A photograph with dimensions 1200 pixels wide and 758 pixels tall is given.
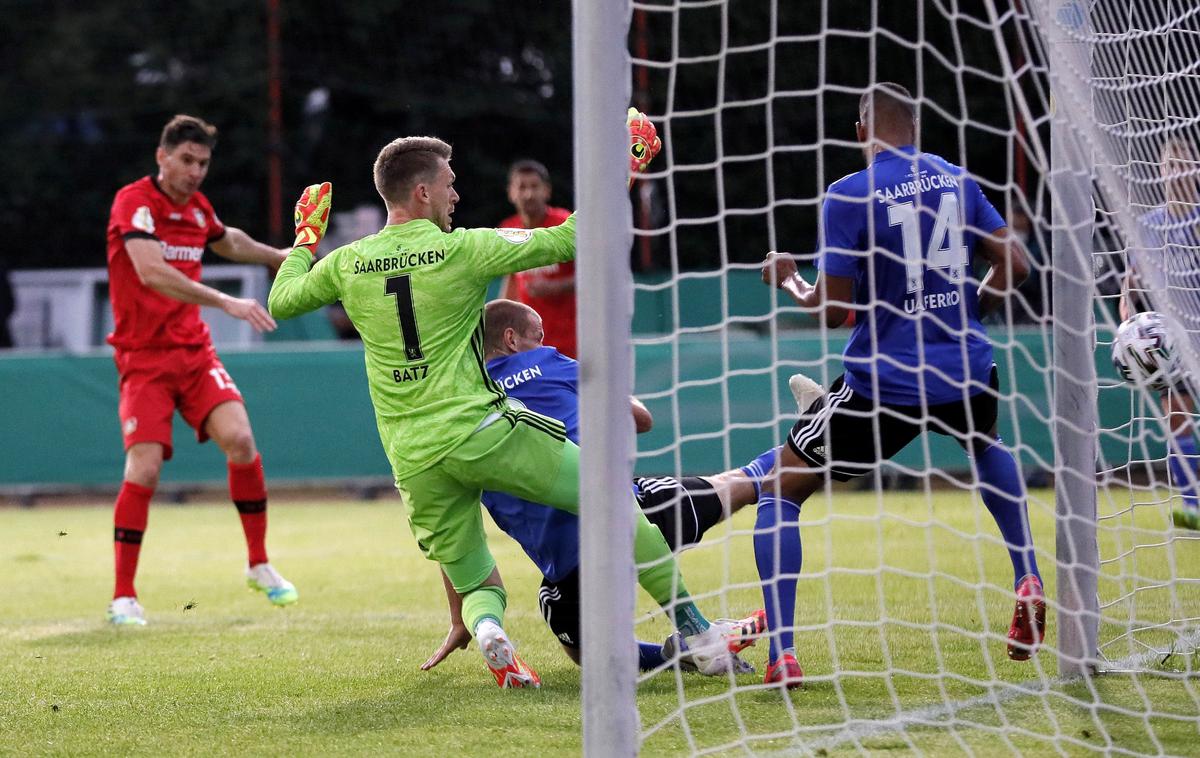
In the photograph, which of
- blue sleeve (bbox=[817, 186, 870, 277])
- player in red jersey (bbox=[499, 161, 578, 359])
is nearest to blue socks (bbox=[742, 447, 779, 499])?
blue sleeve (bbox=[817, 186, 870, 277])

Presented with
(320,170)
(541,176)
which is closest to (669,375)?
(541,176)

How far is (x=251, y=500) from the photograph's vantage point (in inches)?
277

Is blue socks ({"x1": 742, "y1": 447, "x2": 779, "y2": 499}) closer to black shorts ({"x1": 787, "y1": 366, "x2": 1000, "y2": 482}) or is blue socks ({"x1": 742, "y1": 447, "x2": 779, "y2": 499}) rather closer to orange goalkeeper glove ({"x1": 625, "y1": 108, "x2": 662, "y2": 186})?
black shorts ({"x1": 787, "y1": 366, "x2": 1000, "y2": 482})

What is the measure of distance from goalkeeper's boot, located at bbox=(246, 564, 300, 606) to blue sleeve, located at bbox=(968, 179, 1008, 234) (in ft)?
12.0

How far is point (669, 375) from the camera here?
11.7 metres

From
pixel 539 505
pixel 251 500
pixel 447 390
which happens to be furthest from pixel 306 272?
pixel 251 500

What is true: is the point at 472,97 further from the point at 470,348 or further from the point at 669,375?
the point at 470,348

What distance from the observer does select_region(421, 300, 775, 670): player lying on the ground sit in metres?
4.77

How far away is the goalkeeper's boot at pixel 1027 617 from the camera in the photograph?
4.46 m

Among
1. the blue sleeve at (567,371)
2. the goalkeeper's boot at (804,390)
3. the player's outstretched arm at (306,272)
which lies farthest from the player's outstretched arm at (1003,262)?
the player's outstretched arm at (306,272)

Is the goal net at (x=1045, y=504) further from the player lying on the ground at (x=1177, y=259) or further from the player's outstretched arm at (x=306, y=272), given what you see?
the player's outstretched arm at (x=306, y=272)

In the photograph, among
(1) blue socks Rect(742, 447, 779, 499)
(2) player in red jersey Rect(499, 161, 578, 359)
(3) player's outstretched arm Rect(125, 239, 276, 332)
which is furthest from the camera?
(2) player in red jersey Rect(499, 161, 578, 359)

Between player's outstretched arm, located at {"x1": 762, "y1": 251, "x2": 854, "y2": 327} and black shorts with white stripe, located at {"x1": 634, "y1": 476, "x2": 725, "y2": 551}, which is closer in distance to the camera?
player's outstretched arm, located at {"x1": 762, "y1": 251, "x2": 854, "y2": 327}

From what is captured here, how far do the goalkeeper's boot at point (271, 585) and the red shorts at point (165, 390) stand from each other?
27.8 inches
